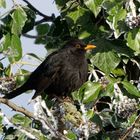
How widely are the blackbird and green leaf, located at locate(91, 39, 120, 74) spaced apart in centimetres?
43

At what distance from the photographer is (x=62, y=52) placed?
4922 millimetres

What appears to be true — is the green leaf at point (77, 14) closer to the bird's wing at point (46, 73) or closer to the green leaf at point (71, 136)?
the bird's wing at point (46, 73)

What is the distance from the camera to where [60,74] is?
4.84 m

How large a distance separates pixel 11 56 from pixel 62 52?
74 cm

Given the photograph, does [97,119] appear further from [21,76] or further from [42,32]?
[42,32]

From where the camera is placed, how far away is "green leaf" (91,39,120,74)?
414 centimetres

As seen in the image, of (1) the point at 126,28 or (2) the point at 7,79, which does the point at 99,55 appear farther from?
(2) the point at 7,79

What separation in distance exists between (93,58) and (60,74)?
644mm

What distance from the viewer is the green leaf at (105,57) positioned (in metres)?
4.14

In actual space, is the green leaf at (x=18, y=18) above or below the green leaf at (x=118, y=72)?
above

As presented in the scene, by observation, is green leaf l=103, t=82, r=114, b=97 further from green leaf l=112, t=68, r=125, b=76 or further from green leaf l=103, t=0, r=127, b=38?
green leaf l=112, t=68, r=125, b=76

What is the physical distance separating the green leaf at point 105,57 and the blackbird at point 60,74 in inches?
17.1

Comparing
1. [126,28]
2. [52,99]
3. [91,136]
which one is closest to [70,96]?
[52,99]

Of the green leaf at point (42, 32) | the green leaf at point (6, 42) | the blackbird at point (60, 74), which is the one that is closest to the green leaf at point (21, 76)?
the blackbird at point (60, 74)
